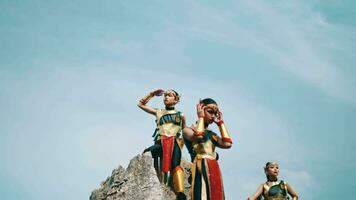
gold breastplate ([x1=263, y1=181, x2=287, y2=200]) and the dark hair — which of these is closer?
the dark hair

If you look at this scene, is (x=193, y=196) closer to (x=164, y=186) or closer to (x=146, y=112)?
(x=164, y=186)

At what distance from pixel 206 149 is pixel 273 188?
2.32 meters

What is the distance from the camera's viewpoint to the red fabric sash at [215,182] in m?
8.60

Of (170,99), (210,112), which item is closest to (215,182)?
(210,112)

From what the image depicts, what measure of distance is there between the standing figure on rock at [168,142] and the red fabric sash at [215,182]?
1.01m

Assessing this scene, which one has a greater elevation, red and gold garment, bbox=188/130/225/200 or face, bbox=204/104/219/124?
face, bbox=204/104/219/124

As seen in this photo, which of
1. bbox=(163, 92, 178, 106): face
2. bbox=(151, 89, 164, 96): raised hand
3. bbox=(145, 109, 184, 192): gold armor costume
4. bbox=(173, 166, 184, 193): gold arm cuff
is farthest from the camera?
bbox=(151, 89, 164, 96): raised hand

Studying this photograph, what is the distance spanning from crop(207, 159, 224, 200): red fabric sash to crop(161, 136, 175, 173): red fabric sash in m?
1.48

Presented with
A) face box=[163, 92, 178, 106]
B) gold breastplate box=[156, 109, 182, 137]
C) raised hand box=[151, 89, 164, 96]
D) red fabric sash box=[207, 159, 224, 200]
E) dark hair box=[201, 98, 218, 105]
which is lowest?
red fabric sash box=[207, 159, 224, 200]

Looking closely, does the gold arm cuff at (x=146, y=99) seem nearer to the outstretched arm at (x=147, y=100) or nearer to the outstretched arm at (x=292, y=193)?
the outstretched arm at (x=147, y=100)

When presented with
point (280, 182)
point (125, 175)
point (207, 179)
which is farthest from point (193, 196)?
point (280, 182)

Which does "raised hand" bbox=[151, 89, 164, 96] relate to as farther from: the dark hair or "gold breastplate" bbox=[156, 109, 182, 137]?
the dark hair

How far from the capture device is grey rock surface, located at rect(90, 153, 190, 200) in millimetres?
9109

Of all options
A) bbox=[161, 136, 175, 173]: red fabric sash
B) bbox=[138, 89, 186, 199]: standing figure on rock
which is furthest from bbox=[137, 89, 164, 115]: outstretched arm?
bbox=[161, 136, 175, 173]: red fabric sash
